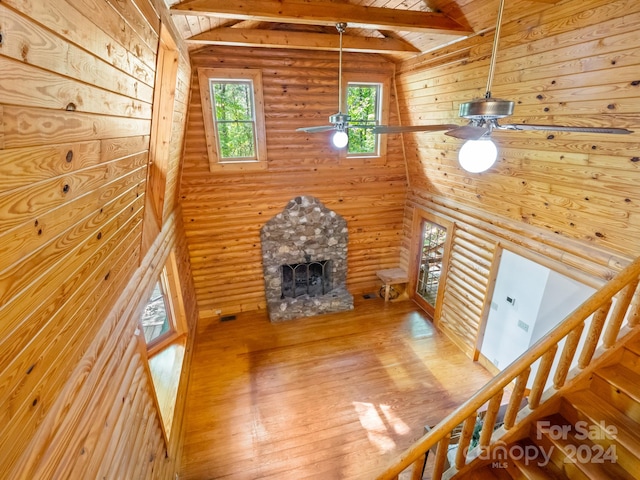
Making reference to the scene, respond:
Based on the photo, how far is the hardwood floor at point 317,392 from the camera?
317 centimetres

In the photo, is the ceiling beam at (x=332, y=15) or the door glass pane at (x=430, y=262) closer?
the ceiling beam at (x=332, y=15)

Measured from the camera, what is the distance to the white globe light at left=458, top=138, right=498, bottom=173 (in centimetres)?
171

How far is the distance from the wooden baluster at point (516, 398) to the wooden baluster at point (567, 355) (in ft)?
1.02

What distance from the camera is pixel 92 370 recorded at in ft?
5.28

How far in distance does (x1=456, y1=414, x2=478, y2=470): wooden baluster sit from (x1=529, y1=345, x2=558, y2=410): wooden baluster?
1.59 ft

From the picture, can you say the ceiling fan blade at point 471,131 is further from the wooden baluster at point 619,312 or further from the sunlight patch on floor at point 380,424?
the sunlight patch on floor at point 380,424

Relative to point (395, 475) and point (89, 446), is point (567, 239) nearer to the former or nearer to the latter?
point (395, 475)

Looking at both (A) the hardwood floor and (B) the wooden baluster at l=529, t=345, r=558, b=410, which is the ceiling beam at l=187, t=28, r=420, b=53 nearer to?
(B) the wooden baluster at l=529, t=345, r=558, b=410

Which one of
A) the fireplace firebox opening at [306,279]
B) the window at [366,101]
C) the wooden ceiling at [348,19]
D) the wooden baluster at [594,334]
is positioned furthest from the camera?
the fireplace firebox opening at [306,279]

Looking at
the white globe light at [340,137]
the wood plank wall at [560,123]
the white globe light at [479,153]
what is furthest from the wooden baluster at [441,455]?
the white globe light at [340,137]

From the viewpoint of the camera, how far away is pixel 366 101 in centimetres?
480

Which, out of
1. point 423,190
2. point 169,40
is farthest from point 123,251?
point 423,190

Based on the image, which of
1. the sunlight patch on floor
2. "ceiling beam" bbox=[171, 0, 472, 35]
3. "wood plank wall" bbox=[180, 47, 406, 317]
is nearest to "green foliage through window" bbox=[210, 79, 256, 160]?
"wood plank wall" bbox=[180, 47, 406, 317]

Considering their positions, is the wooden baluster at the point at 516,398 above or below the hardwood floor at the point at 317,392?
above
